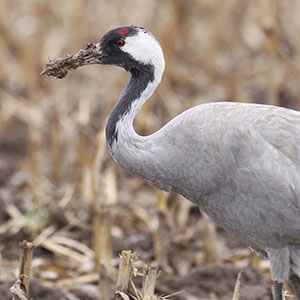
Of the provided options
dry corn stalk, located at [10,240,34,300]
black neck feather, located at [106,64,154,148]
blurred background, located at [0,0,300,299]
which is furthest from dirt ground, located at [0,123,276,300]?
black neck feather, located at [106,64,154,148]

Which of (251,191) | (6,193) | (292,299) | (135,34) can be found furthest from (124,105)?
(6,193)

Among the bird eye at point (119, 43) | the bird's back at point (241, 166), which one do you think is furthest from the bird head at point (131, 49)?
the bird's back at point (241, 166)

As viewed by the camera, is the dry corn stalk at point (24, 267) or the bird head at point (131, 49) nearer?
the dry corn stalk at point (24, 267)

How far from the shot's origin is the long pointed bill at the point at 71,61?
3.98m

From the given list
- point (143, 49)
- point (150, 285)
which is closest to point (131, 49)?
point (143, 49)

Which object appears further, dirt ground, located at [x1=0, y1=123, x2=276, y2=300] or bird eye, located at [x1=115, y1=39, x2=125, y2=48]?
dirt ground, located at [x1=0, y1=123, x2=276, y2=300]

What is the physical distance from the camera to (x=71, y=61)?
399 cm

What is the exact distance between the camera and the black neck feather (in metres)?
3.98

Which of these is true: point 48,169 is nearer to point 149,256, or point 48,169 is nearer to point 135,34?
point 149,256

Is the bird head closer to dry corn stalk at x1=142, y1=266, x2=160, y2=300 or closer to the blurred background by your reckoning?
dry corn stalk at x1=142, y1=266, x2=160, y2=300

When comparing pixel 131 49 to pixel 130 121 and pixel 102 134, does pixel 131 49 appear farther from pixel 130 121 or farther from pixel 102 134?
pixel 102 134

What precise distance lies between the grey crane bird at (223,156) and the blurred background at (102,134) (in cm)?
91

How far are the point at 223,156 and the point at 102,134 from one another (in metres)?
1.82

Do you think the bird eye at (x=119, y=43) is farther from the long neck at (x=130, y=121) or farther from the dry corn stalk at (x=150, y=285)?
the dry corn stalk at (x=150, y=285)
